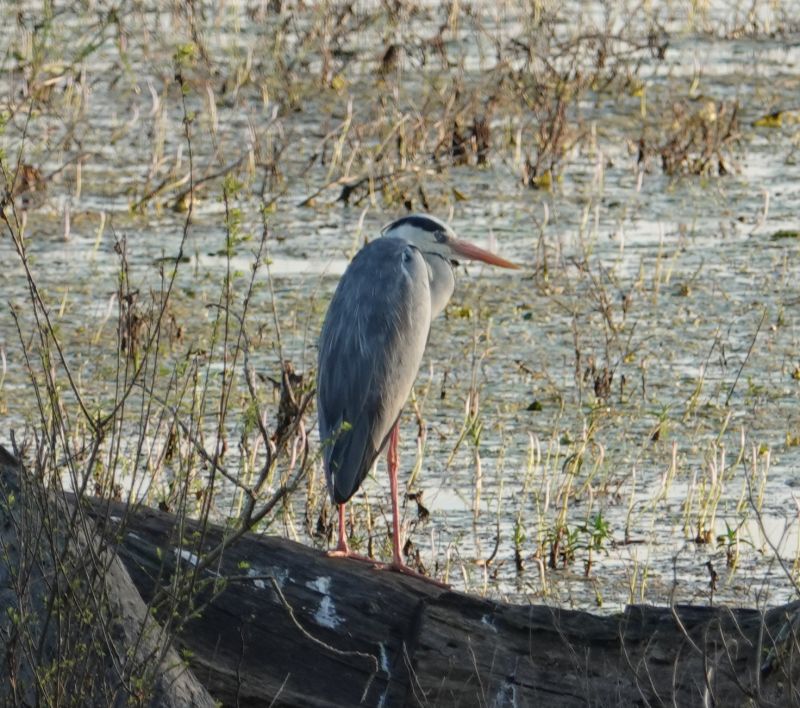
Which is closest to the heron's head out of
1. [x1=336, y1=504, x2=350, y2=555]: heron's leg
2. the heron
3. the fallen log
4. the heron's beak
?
the heron's beak

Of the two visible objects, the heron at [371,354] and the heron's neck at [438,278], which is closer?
the heron at [371,354]

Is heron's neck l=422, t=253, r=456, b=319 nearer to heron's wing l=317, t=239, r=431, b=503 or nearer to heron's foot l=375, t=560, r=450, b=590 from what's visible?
heron's wing l=317, t=239, r=431, b=503

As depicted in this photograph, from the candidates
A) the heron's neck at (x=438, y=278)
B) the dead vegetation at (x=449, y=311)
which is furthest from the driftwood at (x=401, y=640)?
the heron's neck at (x=438, y=278)

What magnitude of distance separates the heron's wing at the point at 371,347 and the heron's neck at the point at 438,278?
32 cm

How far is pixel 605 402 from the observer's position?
639cm

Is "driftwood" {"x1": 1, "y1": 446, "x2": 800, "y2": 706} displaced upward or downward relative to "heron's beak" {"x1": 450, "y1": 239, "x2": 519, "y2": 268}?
downward

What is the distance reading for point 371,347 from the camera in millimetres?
4895

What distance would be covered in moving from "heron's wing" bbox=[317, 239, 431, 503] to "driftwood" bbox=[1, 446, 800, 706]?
797mm

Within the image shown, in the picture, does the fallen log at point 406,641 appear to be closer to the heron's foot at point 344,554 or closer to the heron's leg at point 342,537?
the heron's foot at point 344,554

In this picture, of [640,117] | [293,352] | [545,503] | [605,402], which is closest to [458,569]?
[545,503]

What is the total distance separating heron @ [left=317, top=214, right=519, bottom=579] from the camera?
4762mm

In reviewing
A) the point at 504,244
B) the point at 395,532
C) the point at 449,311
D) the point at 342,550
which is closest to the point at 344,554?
the point at 342,550

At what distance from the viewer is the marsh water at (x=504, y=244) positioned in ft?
17.7

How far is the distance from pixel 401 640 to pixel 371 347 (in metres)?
1.13
